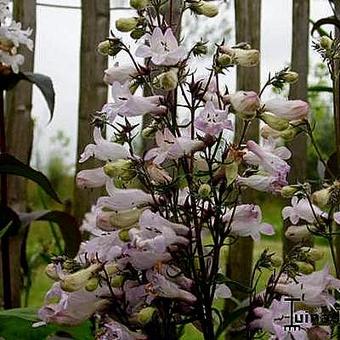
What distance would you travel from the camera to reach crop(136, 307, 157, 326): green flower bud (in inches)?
24.7

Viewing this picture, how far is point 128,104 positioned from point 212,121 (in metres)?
0.07

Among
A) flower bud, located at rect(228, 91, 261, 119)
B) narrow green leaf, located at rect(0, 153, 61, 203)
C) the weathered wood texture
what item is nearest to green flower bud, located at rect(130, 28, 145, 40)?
flower bud, located at rect(228, 91, 261, 119)

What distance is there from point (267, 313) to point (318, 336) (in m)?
0.05

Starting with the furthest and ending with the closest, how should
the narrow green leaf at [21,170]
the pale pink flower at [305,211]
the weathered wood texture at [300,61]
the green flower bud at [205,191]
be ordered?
the weathered wood texture at [300,61], the narrow green leaf at [21,170], the pale pink flower at [305,211], the green flower bud at [205,191]

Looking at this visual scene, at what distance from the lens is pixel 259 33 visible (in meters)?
1.59

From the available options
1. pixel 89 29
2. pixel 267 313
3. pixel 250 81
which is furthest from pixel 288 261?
pixel 89 29

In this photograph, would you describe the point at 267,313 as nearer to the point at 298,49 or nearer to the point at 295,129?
the point at 295,129

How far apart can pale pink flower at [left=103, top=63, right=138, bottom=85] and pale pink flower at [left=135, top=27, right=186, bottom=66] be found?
1.2 inches

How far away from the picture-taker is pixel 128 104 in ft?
2.19

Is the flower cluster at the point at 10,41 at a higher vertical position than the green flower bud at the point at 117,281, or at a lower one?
higher

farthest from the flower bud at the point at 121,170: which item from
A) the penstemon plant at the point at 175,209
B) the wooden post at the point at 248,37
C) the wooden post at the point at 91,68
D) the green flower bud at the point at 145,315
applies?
the wooden post at the point at 91,68

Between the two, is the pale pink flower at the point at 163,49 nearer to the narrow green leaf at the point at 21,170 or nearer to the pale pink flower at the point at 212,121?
the pale pink flower at the point at 212,121

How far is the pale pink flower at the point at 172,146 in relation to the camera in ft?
2.11

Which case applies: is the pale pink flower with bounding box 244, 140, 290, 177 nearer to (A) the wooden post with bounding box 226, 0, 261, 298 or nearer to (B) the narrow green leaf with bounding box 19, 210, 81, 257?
(B) the narrow green leaf with bounding box 19, 210, 81, 257
